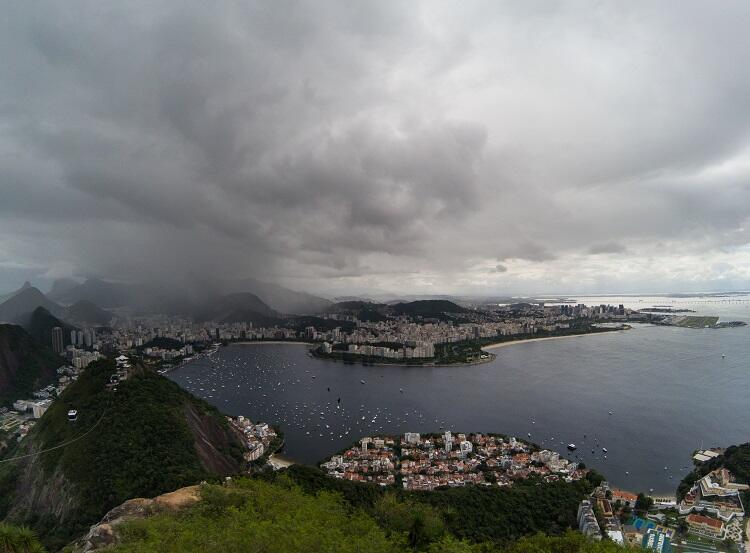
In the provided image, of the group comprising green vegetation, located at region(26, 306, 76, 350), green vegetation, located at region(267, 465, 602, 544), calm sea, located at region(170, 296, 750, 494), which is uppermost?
green vegetation, located at region(26, 306, 76, 350)

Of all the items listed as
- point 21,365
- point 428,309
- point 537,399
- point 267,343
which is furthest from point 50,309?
point 537,399

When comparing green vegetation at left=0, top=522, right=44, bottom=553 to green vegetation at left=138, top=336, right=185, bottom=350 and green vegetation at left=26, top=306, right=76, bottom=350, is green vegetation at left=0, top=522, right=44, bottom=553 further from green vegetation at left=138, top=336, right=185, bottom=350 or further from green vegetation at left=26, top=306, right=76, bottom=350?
green vegetation at left=138, top=336, right=185, bottom=350

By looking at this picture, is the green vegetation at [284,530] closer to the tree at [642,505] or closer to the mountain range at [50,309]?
the tree at [642,505]

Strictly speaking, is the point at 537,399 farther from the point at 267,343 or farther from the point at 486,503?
the point at 267,343

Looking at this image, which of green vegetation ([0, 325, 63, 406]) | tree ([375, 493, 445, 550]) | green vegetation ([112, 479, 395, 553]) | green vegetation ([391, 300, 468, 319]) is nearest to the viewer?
green vegetation ([112, 479, 395, 553])

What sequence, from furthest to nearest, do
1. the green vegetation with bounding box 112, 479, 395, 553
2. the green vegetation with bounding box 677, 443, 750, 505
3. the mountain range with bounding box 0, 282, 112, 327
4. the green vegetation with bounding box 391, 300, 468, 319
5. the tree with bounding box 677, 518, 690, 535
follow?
1. the green vegetation with bounding box 391, 300, 468, 319
2. the mountain range with bounding box 0, 282, 112, 327
3. the green vegetation with bounding box 677, 443, 750, 505
4. the tree with bounding box 677, 518, 690, 535
5. the green vegetation with bounding box 112, 479, 395, 553

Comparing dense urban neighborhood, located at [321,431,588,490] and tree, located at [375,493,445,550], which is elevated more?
tree, located at [375,493,445,550]

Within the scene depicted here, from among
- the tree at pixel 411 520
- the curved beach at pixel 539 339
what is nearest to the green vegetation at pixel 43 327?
the tree at pixel 411 520

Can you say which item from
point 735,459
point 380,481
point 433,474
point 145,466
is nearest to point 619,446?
point 735,459

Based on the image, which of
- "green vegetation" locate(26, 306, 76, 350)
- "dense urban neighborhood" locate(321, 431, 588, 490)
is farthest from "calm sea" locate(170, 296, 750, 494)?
"green vegetation" locate(26, 306, 76, 350)
